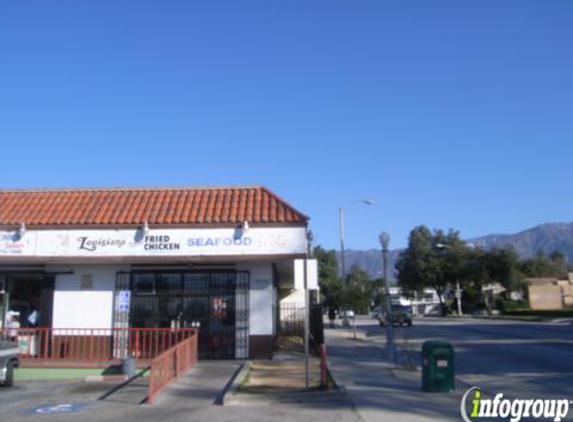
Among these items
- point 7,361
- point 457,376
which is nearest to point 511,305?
point 457,376

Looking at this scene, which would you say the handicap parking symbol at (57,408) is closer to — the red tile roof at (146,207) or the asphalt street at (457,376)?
the asphalt street at (457,376)

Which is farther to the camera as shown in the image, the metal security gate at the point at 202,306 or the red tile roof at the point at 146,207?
the red tile roof at the point at 146,207

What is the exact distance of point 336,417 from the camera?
416 inches

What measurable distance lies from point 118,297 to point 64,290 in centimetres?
176

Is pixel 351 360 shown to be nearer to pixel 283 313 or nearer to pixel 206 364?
pixel 206 364

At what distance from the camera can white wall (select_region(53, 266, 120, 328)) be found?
64.7ft

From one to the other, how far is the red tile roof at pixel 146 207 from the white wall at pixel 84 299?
159 centimetres

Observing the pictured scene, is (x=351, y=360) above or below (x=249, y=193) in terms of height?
below

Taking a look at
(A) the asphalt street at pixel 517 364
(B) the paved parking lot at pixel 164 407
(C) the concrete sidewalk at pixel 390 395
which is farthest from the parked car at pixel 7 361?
(A) the asphalt street at pixel 517 364

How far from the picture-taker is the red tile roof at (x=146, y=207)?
65.3 feet

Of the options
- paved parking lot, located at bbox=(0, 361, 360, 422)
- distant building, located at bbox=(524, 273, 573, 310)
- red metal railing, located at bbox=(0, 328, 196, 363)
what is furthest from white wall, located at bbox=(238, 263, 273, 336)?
distant building, located at bbox=(524, 273, 573, 310)

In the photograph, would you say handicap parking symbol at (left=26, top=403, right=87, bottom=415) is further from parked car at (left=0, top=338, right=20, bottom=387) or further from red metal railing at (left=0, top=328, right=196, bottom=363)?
red metal railing at (left=0, top=328, right=196, bottom=363)

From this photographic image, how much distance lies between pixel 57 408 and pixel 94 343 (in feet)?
23.3

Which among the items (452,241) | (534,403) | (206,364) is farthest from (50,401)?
(452,241)
